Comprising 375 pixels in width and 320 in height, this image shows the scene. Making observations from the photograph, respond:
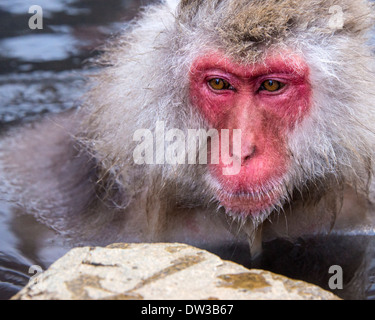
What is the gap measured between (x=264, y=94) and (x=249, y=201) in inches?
22.7

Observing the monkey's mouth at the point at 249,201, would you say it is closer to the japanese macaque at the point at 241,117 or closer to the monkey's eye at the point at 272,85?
the japanese macaque at the point at 241,117

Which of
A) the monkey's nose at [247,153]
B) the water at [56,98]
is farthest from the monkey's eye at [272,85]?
the water at [56,98]

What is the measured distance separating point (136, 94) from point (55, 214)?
59.1 inches

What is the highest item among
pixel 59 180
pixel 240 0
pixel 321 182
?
pixel 240 0

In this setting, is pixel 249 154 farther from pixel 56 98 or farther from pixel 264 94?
pixel 56 98

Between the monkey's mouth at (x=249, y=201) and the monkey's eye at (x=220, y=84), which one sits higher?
the monkey's eye at (x=220, y=84)

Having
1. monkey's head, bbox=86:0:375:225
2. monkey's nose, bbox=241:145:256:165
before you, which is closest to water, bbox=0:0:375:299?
monkey's head, bbox=86:0:375:225

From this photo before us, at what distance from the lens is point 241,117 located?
3.15 meters

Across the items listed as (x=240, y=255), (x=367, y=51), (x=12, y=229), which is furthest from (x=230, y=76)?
(x=12, y=229)

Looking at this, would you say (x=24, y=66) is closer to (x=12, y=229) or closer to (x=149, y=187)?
(x=12, y=229)

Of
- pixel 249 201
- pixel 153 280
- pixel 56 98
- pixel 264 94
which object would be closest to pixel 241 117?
pixel 264 94

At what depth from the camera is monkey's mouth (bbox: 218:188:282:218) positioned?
3193 millimetres

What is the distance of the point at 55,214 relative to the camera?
4.59 m

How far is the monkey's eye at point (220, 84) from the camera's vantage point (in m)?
3.26
